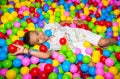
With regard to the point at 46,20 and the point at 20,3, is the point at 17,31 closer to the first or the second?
the point at 46,20

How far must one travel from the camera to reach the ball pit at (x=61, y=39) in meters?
1.50

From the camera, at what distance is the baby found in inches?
64.6

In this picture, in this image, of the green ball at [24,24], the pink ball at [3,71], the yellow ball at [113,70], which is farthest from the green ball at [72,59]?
the green ball at [24,24]

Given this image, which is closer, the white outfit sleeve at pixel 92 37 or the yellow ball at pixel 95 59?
the yellow ball at pixel 95 59

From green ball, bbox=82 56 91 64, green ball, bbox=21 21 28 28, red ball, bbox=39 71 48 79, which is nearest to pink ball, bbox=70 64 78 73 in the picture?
green ball, bbox=82 56 91 64

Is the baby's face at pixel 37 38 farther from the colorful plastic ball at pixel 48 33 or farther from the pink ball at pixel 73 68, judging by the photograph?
the pink ball at pixel 73 68

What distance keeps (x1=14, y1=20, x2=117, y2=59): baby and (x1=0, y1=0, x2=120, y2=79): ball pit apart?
0.04m

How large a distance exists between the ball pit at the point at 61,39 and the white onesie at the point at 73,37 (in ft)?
0.15

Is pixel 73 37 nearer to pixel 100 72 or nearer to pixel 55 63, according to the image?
pixel 55 63

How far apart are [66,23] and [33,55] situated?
2.03 feet

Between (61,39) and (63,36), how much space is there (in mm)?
65

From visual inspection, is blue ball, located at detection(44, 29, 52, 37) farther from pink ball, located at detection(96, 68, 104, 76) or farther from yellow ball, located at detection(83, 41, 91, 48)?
pink ball, located at detection(96, 68, 104, 76)

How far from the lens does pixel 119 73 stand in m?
1.49

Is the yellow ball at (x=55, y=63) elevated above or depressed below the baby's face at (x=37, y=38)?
below
